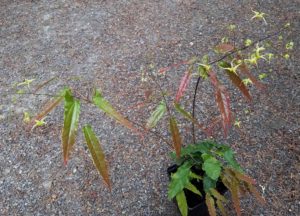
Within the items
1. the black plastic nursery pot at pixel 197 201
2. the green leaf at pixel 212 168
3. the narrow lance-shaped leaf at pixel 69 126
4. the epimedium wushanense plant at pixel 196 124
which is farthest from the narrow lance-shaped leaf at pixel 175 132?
the black plastic nursery pot at pixel 197 201

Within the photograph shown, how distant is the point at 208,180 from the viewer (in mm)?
1349

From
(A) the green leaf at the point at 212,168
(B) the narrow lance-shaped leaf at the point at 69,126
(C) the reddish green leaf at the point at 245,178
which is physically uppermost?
(B) the narrow lance-shaped leaf at the point at 69,126

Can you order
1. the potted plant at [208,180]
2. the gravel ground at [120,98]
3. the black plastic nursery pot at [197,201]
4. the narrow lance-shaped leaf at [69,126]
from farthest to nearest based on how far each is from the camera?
1. the gravel ground at [120,98]
2. the black plastic nursery pot at [197,201]
3. the potted plant at [208,180]
4. the narrow lance-shaped leaf at [69,126]

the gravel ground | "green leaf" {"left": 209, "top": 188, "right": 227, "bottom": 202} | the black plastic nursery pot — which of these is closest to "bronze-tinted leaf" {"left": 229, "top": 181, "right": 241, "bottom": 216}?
"green leaf" {"left": 209, "top": 188, "right": 227, "bottom": 202}

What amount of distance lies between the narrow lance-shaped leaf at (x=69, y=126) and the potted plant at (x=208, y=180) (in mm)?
595

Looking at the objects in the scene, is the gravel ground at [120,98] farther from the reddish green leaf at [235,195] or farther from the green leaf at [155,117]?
the reddish green leaf at [235,195]

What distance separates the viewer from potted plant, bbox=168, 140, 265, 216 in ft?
3.99

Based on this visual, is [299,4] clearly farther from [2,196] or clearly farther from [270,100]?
[2,196]

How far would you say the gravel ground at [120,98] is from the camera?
6.05 feet

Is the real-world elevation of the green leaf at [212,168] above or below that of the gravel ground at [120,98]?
above

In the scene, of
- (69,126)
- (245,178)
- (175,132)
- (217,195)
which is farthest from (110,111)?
(217,195)

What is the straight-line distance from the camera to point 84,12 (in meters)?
3.15

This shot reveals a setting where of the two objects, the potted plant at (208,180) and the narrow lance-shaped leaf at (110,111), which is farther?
the potted plant at (208,180)

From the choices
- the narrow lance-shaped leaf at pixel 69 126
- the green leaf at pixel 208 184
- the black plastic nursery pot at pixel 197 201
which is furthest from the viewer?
the black plastic nursery pot at pixel 197 201
